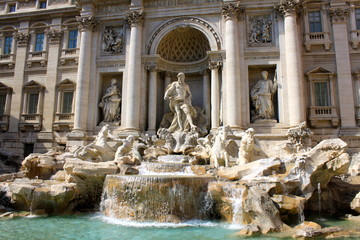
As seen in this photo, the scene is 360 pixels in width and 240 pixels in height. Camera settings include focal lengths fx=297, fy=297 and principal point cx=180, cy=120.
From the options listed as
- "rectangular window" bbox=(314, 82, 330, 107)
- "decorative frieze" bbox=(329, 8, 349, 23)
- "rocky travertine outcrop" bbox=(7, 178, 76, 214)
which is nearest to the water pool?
"rocky travertine outcrop" bbox=(7, 178, 76, 214)

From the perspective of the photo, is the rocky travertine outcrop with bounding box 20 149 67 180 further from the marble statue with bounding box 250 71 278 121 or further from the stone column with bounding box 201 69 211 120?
the marble statue with bounding box 250 71 278 121

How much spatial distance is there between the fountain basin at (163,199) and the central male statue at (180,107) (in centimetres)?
752

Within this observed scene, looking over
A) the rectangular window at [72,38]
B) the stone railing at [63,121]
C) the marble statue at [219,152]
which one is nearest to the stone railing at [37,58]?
the rectangular window at [72,38]

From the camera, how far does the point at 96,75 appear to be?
803 inches

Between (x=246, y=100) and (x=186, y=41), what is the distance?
6448 mm

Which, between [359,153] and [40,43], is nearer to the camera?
[359,153]

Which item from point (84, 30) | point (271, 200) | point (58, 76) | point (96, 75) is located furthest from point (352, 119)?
point (58, 76)

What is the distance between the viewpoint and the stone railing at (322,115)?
58.4ft

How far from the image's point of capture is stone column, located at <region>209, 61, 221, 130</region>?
717 inches

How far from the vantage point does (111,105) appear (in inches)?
787

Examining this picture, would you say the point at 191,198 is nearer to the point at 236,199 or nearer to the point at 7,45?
the point at 236,199

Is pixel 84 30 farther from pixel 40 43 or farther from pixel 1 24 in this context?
pixel 1 24

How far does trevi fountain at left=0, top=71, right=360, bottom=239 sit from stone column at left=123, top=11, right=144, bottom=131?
162 inches

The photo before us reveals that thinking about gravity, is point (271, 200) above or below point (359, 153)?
below
